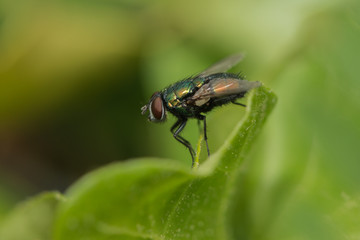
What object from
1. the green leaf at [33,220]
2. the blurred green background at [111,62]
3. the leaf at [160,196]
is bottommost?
the leaf at [160,196]

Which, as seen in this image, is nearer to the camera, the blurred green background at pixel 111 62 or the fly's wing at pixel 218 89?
the fly's wing at pixel 218 89

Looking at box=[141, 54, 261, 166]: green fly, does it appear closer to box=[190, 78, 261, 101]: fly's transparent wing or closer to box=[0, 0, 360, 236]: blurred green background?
box=[190, 78, 261, 101]: fly's transparent wing

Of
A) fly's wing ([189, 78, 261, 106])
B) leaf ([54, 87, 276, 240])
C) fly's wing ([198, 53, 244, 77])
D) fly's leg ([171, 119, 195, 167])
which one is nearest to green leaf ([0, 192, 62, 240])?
leaf ([54, 87, 276, 240])

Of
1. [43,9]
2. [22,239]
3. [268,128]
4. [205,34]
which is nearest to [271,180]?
[268,128]

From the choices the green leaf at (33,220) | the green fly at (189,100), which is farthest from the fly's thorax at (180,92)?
the green leaf at (33,220)

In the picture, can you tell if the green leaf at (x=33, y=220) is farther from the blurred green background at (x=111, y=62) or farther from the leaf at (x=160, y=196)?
the blurred green background at (x=111, y=62)

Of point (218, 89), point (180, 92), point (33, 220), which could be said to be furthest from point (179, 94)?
point (33, 220)
